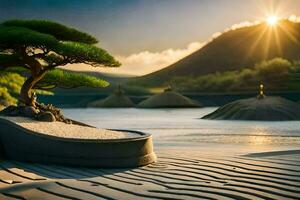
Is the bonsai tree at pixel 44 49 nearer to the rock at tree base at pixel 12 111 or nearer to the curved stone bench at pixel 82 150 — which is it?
the rock at tree base at pixel 12 111

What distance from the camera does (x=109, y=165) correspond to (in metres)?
8.30

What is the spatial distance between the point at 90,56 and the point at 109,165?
3.38m

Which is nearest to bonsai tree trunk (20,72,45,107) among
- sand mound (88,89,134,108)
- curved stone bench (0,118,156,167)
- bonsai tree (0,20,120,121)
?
bonsai tree (0,20,120,121)

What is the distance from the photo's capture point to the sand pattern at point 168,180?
5965mm

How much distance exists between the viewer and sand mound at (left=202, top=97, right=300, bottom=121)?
3531 centimetres

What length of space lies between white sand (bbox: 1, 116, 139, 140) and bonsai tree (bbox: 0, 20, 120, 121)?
166 cm

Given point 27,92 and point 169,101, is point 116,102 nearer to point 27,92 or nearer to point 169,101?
point 169,101

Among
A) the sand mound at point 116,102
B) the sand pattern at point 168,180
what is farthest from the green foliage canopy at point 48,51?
the sand mound at point 116,102

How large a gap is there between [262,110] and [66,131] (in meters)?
28.1

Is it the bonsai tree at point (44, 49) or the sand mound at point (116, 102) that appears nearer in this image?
the bonsai tree at point (44, 49)

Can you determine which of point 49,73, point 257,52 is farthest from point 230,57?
point 49,73

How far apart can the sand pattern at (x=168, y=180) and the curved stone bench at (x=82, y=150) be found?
223 mm

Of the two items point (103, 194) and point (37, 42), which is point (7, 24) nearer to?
point (37, 42)

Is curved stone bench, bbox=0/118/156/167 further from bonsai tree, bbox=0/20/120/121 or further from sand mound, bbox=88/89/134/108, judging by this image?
sand mound, bbox=88/89/134/108
